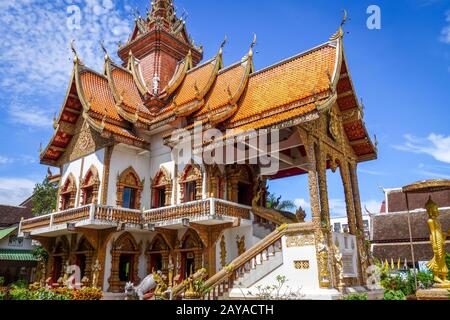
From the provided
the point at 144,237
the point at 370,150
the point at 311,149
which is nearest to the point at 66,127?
the point at 144,237

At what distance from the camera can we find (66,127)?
16234 mm

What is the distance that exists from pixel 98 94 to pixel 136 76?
2.81 metres

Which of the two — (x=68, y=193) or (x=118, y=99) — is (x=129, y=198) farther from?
(x=118, y=99)

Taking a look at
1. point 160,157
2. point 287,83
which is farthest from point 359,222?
point 160,157

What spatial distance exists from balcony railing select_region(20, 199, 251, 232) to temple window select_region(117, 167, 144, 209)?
3.99ft

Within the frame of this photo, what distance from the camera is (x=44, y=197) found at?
22641 millimetres

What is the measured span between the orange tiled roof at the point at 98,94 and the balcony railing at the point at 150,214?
415 centimetres

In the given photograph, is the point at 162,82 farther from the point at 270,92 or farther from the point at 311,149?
the point at 311,149

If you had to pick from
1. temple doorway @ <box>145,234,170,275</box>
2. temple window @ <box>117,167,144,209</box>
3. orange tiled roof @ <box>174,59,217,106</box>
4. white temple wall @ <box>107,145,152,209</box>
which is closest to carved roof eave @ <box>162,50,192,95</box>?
orange tiled roof @ <box>174,59,217,106</box>

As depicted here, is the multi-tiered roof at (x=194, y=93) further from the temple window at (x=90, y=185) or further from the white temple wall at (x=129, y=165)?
the temple window at (x=90, y=185)

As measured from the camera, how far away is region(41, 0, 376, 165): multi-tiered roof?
1188 cm

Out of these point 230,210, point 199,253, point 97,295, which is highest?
point 230,210

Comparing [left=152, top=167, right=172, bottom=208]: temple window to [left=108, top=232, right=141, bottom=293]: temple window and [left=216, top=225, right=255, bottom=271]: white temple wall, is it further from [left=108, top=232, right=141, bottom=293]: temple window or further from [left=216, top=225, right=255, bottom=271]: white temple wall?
[left=216, top=225, right=255, bottom=271]: white temple wall

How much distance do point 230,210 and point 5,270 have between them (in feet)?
65.0
